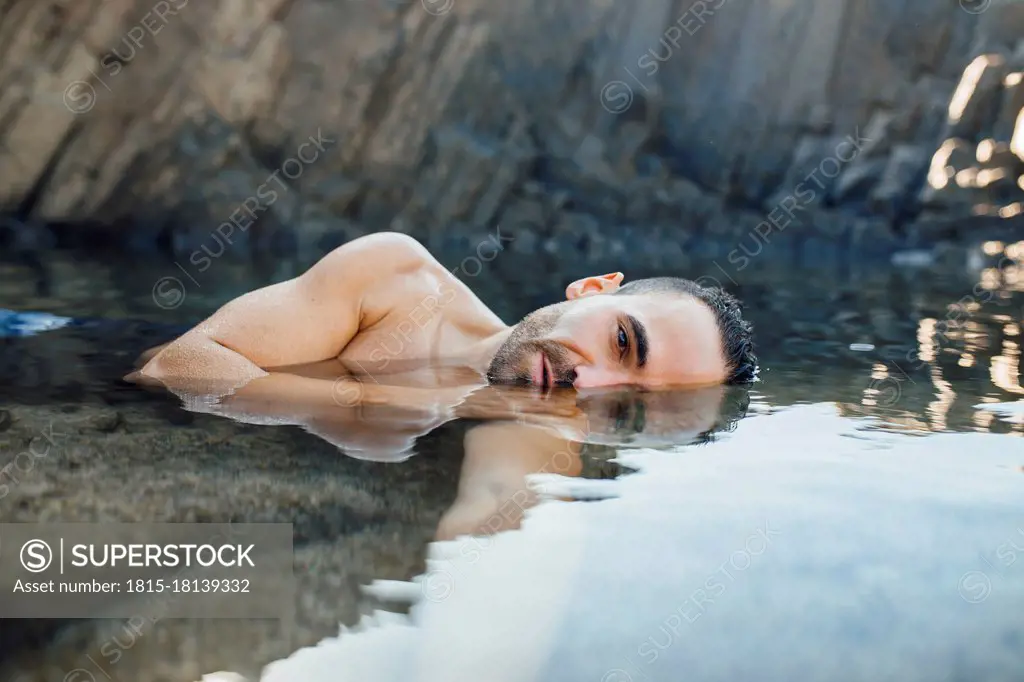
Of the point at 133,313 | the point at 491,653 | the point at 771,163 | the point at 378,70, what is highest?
the point at 378,70

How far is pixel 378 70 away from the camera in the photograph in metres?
9.53

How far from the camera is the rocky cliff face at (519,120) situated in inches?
340

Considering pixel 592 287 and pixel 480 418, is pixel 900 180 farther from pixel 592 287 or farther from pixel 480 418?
pixel 480 418

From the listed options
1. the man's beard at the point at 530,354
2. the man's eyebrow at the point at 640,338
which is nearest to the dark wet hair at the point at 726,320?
the man's eyebrow at the point at 640,338

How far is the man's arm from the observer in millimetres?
2641

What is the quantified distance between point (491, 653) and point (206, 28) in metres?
8.51

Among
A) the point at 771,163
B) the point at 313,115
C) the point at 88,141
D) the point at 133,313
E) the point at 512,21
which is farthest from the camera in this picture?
the point at 771,163

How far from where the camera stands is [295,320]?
285cm

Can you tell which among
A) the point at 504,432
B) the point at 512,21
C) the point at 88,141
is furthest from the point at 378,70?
the point at 504,432

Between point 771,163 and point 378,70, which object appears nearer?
point 378,70

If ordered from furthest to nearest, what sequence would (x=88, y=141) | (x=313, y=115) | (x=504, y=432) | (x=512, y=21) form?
(x=512, y=21) → (x=313, y=115) → (x=88, y=141) → (x=504, y=432)

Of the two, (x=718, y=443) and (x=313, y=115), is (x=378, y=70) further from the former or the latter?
(x=718, y=443)

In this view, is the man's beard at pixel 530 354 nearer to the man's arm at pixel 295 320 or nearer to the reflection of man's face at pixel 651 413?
the reflection of man's face at pixel 651 413

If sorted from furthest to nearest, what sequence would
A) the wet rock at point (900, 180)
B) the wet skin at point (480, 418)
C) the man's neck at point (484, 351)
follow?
the wet rock at point (900, 180) < the man's neck at point (484, 351) < the wet skin at point (480, 418)
